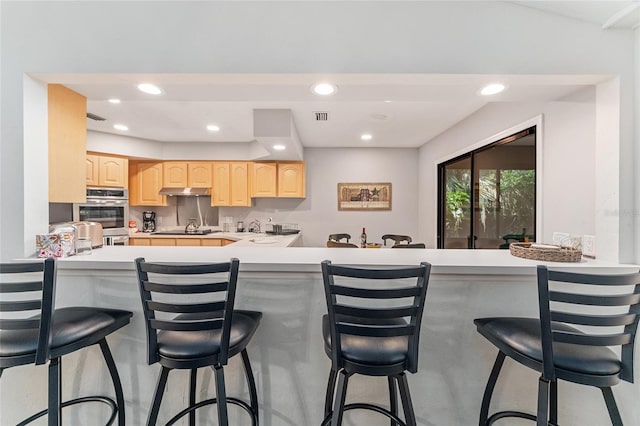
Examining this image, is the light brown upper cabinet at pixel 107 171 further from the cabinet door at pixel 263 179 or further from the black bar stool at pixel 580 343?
the black bar stool at pixel 580 343

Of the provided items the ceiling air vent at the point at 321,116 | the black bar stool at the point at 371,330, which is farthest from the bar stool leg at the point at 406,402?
the ceiling air vent at the point at 321,116

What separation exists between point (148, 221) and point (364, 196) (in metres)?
3.80

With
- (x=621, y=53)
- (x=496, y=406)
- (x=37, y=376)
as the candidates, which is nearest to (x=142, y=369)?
(x=37, y=376)

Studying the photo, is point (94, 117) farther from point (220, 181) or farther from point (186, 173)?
point (220, 181)

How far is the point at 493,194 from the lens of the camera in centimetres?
262

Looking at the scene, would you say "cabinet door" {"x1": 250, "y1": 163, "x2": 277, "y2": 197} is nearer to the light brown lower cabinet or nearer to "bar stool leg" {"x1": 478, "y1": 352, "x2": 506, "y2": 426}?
the light brown lower cabinet

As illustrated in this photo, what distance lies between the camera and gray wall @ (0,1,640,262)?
1.35 metres

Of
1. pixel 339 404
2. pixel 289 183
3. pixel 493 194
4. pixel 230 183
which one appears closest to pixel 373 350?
pixel 339 404

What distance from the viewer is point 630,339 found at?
37.2 inches

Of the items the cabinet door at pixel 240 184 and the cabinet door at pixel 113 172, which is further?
the cabinet door at pixel 240 184

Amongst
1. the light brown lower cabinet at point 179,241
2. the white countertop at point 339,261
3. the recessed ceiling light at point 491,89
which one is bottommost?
the light brown lower cabinet at point 179,241

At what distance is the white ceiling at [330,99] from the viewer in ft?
4.58

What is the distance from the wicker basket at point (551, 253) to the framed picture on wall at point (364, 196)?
10.2ft

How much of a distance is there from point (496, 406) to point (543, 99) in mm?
1982
